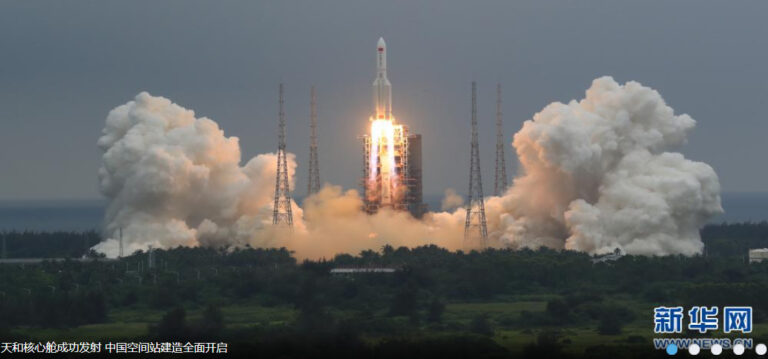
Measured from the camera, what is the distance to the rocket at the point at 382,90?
90125 mm

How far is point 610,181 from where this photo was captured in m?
90.8

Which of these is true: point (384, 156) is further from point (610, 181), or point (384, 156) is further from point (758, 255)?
point (758, 255)

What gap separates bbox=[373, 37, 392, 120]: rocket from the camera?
9012 cm

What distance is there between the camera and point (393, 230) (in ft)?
302

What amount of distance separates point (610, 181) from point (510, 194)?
471 cm

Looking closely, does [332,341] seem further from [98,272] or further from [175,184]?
[175,184]

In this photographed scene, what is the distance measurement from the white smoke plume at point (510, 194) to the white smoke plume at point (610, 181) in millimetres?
64

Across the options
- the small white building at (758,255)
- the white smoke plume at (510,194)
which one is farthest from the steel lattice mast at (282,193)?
the small white building at (758,255)

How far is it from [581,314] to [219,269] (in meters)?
19.6

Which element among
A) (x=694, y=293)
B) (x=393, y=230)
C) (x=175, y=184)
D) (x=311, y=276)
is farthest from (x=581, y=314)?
(x=175, y=184)

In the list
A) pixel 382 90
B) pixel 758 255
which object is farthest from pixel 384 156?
pixel 758 255

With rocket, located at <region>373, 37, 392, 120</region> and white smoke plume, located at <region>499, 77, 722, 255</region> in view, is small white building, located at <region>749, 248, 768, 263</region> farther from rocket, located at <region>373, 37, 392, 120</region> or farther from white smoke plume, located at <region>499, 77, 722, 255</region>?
rocket, located at <region>373, 37, 392, 120</region>

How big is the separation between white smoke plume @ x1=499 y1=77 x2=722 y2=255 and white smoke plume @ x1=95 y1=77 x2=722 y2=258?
0.06m

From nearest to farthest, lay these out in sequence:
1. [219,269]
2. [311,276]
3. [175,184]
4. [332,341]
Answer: [332,341]
[311,276]
[219,269]
[175,184]
